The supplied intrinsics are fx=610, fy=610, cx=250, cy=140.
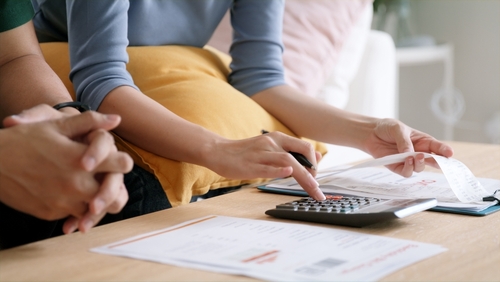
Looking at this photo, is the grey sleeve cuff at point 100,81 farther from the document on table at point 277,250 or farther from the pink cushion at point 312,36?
the pink cushion at point 312,36

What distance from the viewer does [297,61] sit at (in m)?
1.56

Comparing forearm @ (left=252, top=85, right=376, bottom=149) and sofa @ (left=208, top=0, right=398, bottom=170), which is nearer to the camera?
forearm @ (left=252, top=85, right=376, bottom=149)

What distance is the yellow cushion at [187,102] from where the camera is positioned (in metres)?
0.91

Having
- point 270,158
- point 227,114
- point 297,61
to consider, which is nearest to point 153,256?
point 270,158

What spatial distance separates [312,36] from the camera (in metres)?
1.64

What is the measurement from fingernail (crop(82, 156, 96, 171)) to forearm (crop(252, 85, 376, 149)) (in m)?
0.64

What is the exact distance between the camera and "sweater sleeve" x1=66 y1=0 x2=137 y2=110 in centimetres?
96

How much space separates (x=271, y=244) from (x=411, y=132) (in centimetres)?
49

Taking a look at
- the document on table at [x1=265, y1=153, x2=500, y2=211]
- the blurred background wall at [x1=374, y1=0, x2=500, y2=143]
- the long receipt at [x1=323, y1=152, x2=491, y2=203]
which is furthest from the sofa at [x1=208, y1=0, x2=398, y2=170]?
the blurred background wall at [x1=374, y1=0, x2=500, y2=143]

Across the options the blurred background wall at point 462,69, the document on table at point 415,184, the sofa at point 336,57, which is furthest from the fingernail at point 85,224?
the blurred background wall at point 462,69

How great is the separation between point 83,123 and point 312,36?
116cm

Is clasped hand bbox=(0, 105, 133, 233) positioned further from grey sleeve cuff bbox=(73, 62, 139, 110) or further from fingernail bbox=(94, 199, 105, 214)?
grey sleeve cuff bbox=(73, 62, 139, 110)

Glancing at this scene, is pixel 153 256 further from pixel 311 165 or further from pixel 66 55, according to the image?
pixel 66 55

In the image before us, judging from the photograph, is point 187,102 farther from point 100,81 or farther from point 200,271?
point 200,271
